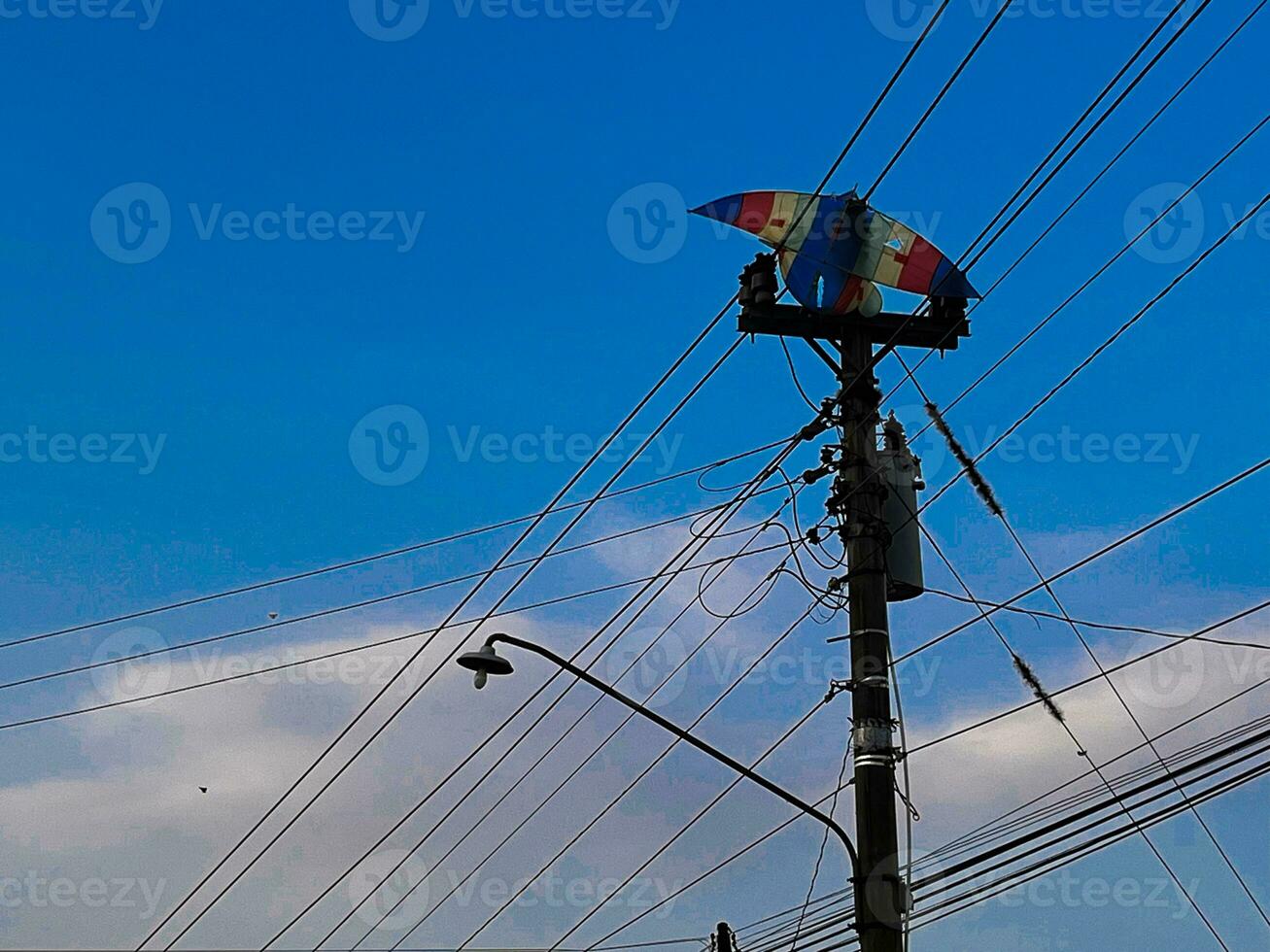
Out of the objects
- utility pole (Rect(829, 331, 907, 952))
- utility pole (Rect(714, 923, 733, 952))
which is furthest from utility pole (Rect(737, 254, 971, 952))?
utility pole (Rect(714, 923, 733, 952))

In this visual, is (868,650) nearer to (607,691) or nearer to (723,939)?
(607,691)

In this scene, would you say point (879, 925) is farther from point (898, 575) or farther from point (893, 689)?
point (898, 575)

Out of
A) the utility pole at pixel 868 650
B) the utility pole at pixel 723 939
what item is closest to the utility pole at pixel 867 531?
the utility pole at pixel 868 650

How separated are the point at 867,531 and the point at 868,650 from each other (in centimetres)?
107

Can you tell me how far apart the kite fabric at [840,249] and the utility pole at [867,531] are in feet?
0.61

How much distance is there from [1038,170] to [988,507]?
13.8 feet

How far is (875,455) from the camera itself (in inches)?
500

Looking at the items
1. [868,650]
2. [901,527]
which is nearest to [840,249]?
[901,527]

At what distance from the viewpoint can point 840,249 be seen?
13625 mm

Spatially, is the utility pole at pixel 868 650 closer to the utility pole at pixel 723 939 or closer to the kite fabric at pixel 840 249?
the kite fabric at pixel 840 249

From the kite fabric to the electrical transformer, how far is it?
4.82 feet

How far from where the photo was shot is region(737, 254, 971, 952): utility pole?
36.8ft

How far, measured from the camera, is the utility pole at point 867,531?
1120 cm

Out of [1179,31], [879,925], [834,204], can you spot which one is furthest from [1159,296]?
[879,925]
